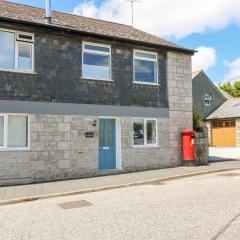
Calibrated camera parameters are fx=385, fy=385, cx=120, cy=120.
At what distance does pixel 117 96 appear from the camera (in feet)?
52.4

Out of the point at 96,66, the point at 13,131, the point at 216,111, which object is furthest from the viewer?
the point at 216,111

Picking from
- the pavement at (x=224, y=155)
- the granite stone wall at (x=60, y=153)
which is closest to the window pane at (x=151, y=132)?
the granite stone wall at (x=60, y=153)

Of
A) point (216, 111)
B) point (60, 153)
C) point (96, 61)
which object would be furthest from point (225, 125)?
point (60, 153)

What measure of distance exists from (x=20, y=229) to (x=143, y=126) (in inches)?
402

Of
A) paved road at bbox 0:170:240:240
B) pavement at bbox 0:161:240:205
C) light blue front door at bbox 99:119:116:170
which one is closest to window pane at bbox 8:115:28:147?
pavement at bbox 0:161:240:205

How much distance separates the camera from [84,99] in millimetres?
15031

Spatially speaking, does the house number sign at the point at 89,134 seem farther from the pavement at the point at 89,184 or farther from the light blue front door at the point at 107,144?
the pavement at the point at 89,184

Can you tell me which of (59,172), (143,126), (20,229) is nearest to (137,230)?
(20,229)

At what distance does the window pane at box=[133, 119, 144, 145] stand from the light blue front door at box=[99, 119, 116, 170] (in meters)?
0.94

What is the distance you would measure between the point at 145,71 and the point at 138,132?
8.99 ft

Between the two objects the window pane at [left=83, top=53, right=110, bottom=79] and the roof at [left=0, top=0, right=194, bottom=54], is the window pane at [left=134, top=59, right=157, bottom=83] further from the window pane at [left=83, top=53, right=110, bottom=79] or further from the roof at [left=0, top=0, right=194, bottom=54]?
the window pane at [left=83, top=53, right=110, bottom=79]

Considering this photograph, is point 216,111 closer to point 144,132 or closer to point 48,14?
point 144,132

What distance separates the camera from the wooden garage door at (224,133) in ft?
107

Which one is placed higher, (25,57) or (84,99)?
(25,57)
